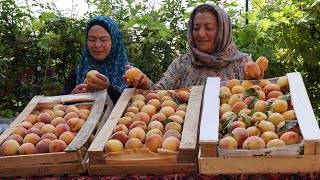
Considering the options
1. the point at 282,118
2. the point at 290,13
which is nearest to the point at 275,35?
the point at 290,13

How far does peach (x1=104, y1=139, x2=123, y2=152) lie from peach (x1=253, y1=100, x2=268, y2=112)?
627mm

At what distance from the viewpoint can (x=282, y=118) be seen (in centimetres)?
196

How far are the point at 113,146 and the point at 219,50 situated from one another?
1465 millimetres

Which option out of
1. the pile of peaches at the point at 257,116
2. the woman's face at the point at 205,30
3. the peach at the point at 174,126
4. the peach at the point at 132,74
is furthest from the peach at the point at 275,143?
the woman's face at the point at 205,30

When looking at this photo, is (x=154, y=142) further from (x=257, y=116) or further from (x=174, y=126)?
(x=257, y=116)

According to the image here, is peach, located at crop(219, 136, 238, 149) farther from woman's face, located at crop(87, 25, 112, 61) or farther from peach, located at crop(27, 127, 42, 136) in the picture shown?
woman's face, located at crop(87, 25, 112, 61)

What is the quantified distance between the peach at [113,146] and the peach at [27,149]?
0.34 meters

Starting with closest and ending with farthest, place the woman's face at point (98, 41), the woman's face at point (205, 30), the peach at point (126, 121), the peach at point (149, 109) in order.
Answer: the peach at point (126, 121) → the peach at point (149, 109) → the woman's face at point (205, 30) → the woman's face at point (98, 41)

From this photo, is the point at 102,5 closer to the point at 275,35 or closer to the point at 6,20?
the point at 6,20

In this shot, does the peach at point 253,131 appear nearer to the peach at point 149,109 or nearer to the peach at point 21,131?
the peach at point 149,109

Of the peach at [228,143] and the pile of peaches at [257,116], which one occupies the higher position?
the pile of peaches at [257,116]

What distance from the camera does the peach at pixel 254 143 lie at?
1.75 metres

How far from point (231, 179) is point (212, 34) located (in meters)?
1.54

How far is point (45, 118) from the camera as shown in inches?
90.3
